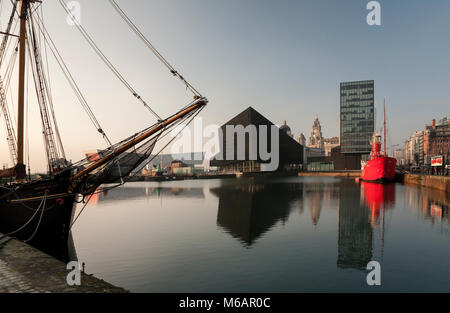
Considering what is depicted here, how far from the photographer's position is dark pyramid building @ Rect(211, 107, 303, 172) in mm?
155500

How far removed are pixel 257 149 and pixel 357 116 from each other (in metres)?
65.3

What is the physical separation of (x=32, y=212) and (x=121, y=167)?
5.96 m

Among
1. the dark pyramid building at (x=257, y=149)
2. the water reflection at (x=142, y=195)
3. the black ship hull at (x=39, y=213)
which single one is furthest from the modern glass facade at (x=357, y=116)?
the black ship hull at (x=39, y=213)

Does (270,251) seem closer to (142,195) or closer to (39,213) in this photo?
(39,213)

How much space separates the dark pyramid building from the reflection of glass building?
12247cm

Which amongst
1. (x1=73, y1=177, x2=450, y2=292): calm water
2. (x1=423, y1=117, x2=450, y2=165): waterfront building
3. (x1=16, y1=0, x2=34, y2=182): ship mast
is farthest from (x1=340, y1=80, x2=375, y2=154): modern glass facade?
(x1=16, y1=0, x2=34, y2=182): ship mast

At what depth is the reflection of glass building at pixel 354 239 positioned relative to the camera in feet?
52.5

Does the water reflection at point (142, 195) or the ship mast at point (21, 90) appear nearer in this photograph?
the ship mast at point (21, 90)

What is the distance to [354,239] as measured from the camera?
2089 cm

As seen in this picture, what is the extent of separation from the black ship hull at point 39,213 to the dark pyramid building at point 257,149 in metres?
137

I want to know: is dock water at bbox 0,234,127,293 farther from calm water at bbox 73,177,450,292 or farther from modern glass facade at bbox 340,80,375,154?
modern glass facade at bbox 340,80,375,154

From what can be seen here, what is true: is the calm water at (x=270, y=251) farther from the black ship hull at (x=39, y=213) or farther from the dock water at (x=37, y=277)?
the dock water at (x=37, y=277)
